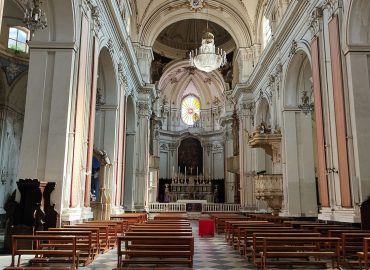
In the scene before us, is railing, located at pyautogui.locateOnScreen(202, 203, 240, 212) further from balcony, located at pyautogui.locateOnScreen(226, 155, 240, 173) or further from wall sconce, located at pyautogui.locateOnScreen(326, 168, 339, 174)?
wall sconce, located at pyautogui.locateOnScreen(326, 168, 339, 174)

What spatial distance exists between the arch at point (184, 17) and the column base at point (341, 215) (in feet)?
40.1

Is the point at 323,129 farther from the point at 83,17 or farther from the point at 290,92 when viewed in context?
the point at 83,17

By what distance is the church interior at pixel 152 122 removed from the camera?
592 cm

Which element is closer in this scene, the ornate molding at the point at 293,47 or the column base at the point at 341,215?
the column base at the point at 341,215

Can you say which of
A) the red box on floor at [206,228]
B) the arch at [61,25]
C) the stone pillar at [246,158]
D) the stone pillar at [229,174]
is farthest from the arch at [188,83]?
the arch at [61,25]

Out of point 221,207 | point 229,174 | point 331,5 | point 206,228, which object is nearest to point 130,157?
point 221,207

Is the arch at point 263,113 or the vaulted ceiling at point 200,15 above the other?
the vaulted ceiling at point 200,15

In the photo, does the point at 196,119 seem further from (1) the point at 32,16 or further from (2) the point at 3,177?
(1) the point at 32,16

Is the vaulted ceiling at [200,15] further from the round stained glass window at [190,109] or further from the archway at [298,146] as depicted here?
the round stained glass window at [190,109]

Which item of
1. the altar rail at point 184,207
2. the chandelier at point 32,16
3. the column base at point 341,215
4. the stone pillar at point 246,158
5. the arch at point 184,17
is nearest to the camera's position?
the chandelier at point 32,16

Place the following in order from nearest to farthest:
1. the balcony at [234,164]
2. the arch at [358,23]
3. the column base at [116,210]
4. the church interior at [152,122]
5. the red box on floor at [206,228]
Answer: the church interior at [152,122] → the arch at [358,23] → the red box on floor at [206,228] → the column base at [116,210] → the balcony at [234,164]

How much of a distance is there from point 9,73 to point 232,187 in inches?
641

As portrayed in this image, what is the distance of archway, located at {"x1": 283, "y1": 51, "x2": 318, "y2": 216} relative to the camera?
1281cm

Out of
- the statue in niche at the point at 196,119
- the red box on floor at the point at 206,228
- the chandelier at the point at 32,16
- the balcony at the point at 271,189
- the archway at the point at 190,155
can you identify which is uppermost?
the statue in niche at the point at 196,119
